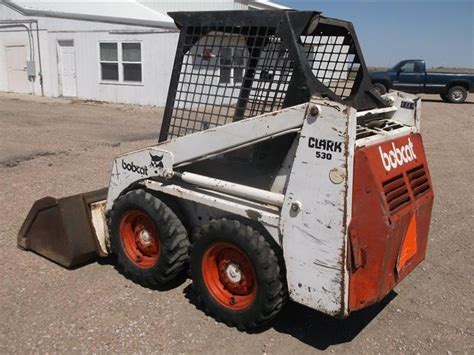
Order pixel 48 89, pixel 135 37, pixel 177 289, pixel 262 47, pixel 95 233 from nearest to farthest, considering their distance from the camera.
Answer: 1. pixel 262 47
2. pixel 177 289
3. pixel 95 233
4. pixel 135 37
5. pixel 48 89

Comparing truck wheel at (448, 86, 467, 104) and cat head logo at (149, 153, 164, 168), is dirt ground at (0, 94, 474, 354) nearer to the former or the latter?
cat head logo at (149, 153, 164, 168)

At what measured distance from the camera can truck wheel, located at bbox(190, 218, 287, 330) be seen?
316 centimetres

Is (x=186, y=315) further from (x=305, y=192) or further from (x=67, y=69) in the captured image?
(x=67, y=69)

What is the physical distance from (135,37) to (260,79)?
14484 millimetres

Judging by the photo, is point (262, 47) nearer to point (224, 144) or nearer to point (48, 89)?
point (224, 144)

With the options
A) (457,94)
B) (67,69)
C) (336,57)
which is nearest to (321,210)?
(336,57)

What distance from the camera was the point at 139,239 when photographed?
13.3ft

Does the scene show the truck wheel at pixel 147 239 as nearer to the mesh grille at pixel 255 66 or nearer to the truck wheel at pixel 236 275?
the truck wheel at pixel 236 275

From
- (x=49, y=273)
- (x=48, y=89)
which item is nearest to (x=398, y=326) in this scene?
(x=49, y=273)

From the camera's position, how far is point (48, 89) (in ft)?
65.2

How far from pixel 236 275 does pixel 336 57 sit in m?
1.91

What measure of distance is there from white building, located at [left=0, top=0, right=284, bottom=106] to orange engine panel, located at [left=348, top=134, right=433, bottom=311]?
14.0m

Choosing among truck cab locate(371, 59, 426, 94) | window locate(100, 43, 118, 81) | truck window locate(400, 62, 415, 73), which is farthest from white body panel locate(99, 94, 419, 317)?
truck window locate(400, 62, 415, 73)

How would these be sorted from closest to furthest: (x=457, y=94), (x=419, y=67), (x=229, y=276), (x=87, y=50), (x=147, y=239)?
(x=229, y=276) → (x=147, y=239) → (x=87, y=50) → (x=419, y=67) → (x=457, y=94)
